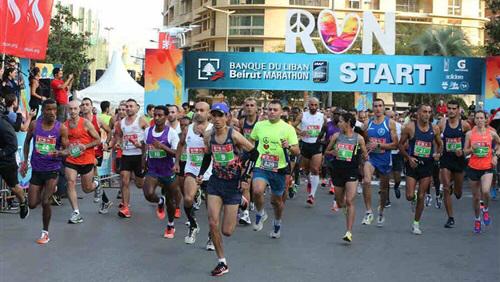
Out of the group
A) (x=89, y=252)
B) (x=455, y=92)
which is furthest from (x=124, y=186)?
(x=455, y=92)

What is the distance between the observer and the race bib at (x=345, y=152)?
9.95 meters

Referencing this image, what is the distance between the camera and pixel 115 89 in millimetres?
27625

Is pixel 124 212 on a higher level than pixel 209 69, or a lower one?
lower

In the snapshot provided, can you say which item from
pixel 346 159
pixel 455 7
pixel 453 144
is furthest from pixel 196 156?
pixel 455 7

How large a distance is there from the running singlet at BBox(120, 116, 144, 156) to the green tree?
88.3 ft

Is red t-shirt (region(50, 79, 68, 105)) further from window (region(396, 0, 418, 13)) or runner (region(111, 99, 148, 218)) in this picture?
window (region(396, 0, 418, 13))

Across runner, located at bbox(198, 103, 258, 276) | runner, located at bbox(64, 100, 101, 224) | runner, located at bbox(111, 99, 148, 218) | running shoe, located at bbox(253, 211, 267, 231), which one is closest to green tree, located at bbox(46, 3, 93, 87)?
runner, located at bbox(111, 99, 148, 218)

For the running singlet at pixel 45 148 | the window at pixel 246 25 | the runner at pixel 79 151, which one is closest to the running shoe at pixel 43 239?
the running singlet at pixel 45 148

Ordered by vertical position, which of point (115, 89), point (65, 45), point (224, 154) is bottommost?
point (224, 154)

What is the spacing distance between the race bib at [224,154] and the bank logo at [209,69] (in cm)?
1597

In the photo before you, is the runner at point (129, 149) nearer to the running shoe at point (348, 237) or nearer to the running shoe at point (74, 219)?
the running shoe at point (74, 219)

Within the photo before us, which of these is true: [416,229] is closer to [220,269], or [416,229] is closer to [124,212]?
[220,269]

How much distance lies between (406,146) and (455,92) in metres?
14.2

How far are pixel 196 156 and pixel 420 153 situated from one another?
134 inches
